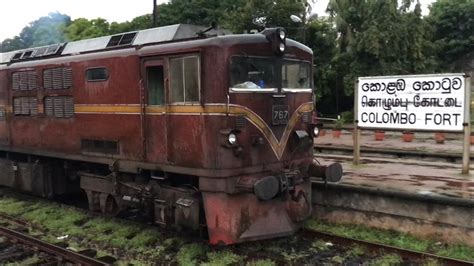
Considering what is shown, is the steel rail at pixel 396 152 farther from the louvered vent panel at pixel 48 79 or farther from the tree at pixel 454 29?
the tree at pixel 454 29

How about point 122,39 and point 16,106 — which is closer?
point 122,39

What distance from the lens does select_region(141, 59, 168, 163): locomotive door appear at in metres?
8.16

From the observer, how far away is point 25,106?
11.7 meters

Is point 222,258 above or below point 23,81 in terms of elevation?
below

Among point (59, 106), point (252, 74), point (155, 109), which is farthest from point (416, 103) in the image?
point (59, 106)

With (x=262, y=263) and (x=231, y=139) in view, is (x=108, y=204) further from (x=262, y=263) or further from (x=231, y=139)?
(x=262, y=263)

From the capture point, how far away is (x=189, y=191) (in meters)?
7.90

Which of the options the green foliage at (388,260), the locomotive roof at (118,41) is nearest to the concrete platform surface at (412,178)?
the green foliage at (388,260)

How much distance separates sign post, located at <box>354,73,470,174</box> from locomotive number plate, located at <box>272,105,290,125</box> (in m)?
4.06

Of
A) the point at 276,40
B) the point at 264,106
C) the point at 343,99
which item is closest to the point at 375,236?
the point at 264,106

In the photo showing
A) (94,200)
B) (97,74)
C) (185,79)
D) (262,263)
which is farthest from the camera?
(94,200)

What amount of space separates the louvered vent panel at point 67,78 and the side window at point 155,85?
254 cm

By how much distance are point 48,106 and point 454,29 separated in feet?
119

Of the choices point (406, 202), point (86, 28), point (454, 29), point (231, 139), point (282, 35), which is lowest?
point (406, 202)
